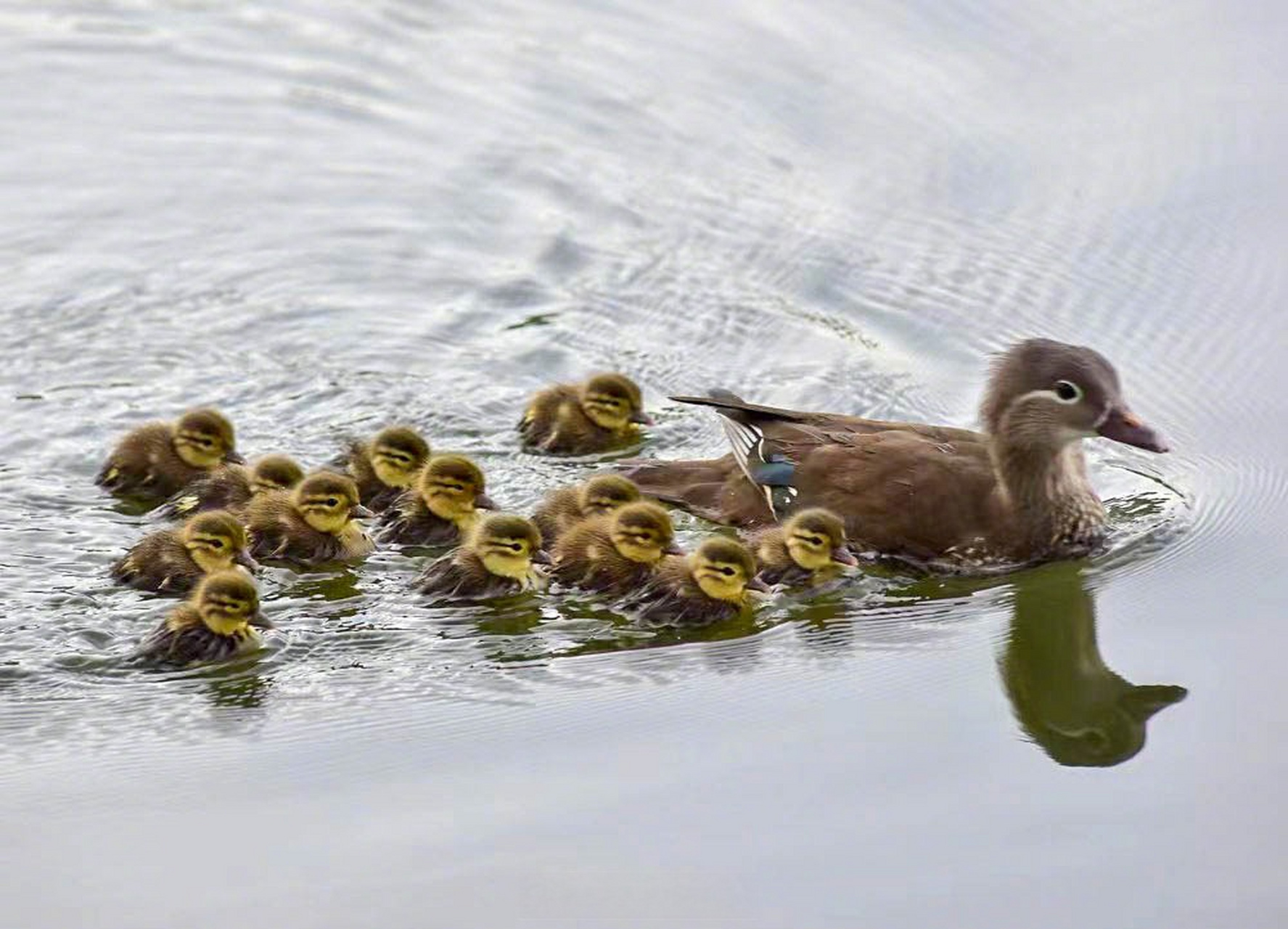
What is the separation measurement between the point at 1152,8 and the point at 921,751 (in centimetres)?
568

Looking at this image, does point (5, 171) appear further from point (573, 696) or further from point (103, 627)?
point (573, 696)

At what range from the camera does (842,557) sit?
23.4 feet

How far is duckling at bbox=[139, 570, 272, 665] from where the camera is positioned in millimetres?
6551

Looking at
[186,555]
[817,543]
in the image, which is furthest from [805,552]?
[186,555]

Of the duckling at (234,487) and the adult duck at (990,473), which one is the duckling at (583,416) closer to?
the adult duck at (990,473)

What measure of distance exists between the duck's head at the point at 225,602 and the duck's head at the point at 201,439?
1.21 metres

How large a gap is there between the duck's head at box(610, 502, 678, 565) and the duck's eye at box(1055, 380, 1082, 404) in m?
1.30

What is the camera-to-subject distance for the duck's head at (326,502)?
7254 mm

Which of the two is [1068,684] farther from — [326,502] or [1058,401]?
[326,502]

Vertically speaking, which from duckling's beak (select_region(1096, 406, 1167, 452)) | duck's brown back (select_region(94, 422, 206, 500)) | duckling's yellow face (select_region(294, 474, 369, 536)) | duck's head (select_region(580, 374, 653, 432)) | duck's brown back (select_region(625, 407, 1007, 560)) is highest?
duckling's beak (select_region(1096, 406, 1167, 452))

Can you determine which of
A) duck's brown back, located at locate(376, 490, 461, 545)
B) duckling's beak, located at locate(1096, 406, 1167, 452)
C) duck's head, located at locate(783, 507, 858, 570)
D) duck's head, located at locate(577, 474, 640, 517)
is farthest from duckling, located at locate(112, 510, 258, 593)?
duckling's beak, located at locate(1096, 406, 1167, 452)

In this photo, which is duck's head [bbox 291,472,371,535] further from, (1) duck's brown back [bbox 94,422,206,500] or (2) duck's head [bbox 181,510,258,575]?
(1) duck's brown back [bbox 94,422,206,500]

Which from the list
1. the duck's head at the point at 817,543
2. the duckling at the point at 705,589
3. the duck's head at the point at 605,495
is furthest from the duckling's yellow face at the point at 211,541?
the duck's head at the point at 817,543

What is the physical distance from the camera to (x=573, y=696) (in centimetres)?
641
